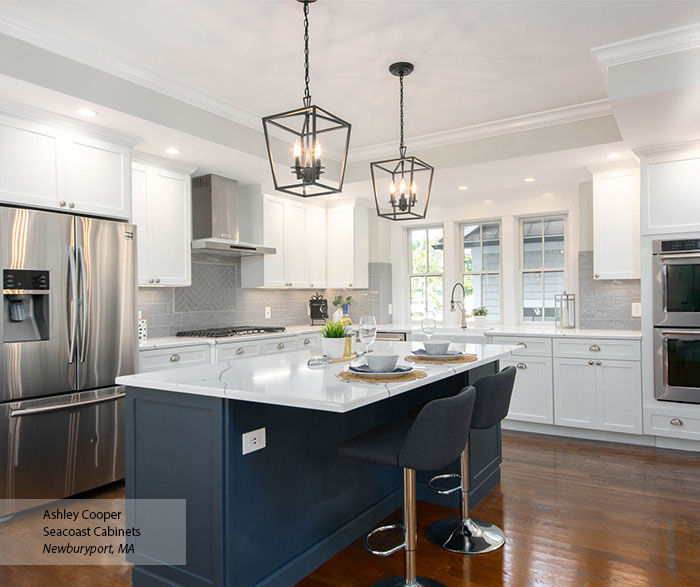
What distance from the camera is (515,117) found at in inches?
167

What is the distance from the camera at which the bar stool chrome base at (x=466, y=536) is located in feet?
8.38

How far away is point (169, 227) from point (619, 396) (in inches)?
157

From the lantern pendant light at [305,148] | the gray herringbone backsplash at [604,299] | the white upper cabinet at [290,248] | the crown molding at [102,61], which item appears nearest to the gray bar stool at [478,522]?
the lantern pendant light at [305,148]

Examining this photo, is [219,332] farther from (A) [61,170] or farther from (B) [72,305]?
(A) [61,170]

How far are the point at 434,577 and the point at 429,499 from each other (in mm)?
841

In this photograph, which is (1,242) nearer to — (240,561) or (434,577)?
(240,561)

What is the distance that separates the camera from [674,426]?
4.09m

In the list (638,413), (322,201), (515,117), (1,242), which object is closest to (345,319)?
(1,242)

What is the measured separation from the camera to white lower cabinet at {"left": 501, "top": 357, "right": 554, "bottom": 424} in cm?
460

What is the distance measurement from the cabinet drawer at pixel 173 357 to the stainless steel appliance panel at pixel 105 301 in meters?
0.19

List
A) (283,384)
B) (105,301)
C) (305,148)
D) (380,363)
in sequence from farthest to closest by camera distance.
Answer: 1. (105,301)
2. (305,148)
3. (380,363)
4. (283,384)

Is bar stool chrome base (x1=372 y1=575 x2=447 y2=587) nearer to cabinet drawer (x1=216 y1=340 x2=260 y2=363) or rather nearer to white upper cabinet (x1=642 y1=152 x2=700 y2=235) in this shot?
cabinet drawer (x1=216 y1=340 x2=260 y2=363)

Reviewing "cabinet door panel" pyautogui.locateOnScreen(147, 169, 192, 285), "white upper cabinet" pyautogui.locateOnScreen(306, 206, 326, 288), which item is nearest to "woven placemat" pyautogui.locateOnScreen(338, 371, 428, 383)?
"cabinet door panel" pyautogui.locateOnScreen(147, 169, 192, 285)

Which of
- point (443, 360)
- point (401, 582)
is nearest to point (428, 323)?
point (443, 360)
